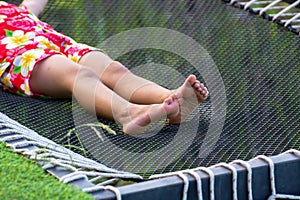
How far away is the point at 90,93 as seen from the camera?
7.64ft

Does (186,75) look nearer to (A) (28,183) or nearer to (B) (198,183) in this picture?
(B) (198,183)

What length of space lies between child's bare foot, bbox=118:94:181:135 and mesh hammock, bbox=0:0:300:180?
0.11 ft

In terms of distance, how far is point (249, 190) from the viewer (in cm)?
→ 167

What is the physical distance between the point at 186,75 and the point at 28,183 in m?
1.36

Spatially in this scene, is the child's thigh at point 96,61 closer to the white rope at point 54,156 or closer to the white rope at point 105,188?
the white rope at point 54,156

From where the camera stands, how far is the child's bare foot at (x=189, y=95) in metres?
2.21

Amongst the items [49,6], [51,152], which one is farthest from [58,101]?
[49,6]

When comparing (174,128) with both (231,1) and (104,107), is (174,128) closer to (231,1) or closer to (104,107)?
(104,107)

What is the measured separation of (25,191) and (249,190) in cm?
54

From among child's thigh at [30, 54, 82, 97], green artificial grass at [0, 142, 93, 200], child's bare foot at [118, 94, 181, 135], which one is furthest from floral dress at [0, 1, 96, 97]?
green artificial grass at [0, 142, 93, 200]

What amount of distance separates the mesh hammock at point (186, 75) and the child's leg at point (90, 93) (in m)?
0.04

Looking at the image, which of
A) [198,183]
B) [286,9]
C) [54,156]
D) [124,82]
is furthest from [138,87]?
[286,9]

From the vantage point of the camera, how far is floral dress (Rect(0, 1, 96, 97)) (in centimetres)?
254

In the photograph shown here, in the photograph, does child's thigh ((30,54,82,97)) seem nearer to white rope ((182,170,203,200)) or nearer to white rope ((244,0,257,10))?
white rope ((182,170,203,200))
